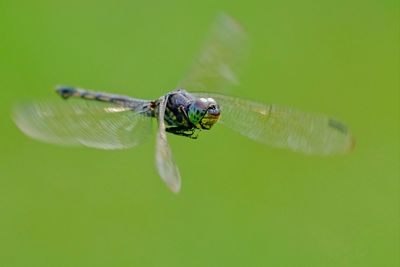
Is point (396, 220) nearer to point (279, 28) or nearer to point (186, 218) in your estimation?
point (186, 218)

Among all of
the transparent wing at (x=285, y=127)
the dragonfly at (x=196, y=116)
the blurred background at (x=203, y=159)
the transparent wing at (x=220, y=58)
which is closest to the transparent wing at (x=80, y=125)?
the dragonfly at (x=196, y=116)

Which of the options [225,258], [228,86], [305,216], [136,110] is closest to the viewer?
[136,110]

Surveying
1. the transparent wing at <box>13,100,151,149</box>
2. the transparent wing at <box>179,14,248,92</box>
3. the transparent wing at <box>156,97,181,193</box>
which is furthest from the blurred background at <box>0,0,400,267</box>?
the transparent wing at <box>156,97,181,193</box>

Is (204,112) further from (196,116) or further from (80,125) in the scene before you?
(80,125)

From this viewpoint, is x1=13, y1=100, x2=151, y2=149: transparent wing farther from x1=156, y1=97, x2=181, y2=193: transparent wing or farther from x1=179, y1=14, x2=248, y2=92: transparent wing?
x1=179, y1=14, x2=248, y2=92: transparent wing

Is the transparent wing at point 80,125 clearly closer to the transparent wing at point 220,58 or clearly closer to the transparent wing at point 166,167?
the transparent wing at point 166,167

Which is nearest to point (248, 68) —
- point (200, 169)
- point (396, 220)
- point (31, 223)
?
point (200, 169)

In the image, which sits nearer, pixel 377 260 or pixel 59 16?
pixel 377 260

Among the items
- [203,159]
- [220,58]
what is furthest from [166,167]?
[203,159]
